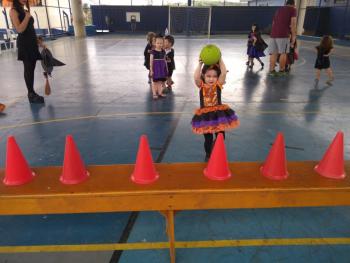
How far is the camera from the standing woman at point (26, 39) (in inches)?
240

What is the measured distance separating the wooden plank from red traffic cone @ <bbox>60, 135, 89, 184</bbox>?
7cm

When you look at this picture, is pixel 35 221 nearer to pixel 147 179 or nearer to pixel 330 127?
pixel 147 179

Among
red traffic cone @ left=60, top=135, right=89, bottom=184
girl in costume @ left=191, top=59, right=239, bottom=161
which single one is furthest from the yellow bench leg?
girl in costume @ left=191, top=59, right=239, bottom=161

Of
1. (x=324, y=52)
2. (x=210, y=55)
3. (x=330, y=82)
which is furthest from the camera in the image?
(x=330, y=82)

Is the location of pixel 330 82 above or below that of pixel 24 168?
below

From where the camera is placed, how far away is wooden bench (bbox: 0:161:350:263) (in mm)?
2365

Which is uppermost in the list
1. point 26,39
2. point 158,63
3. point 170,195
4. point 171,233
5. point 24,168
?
point 26,39

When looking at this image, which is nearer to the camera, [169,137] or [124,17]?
[169,137]

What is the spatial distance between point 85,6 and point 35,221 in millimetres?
37330

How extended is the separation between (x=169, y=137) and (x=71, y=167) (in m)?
2.47

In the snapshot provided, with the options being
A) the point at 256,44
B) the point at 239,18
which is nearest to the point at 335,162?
the point at 256,44

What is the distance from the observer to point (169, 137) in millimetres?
4887

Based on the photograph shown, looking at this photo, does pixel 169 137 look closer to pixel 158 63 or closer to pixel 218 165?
pixel 218 165

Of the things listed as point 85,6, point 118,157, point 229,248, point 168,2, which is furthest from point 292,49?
point 85,6
